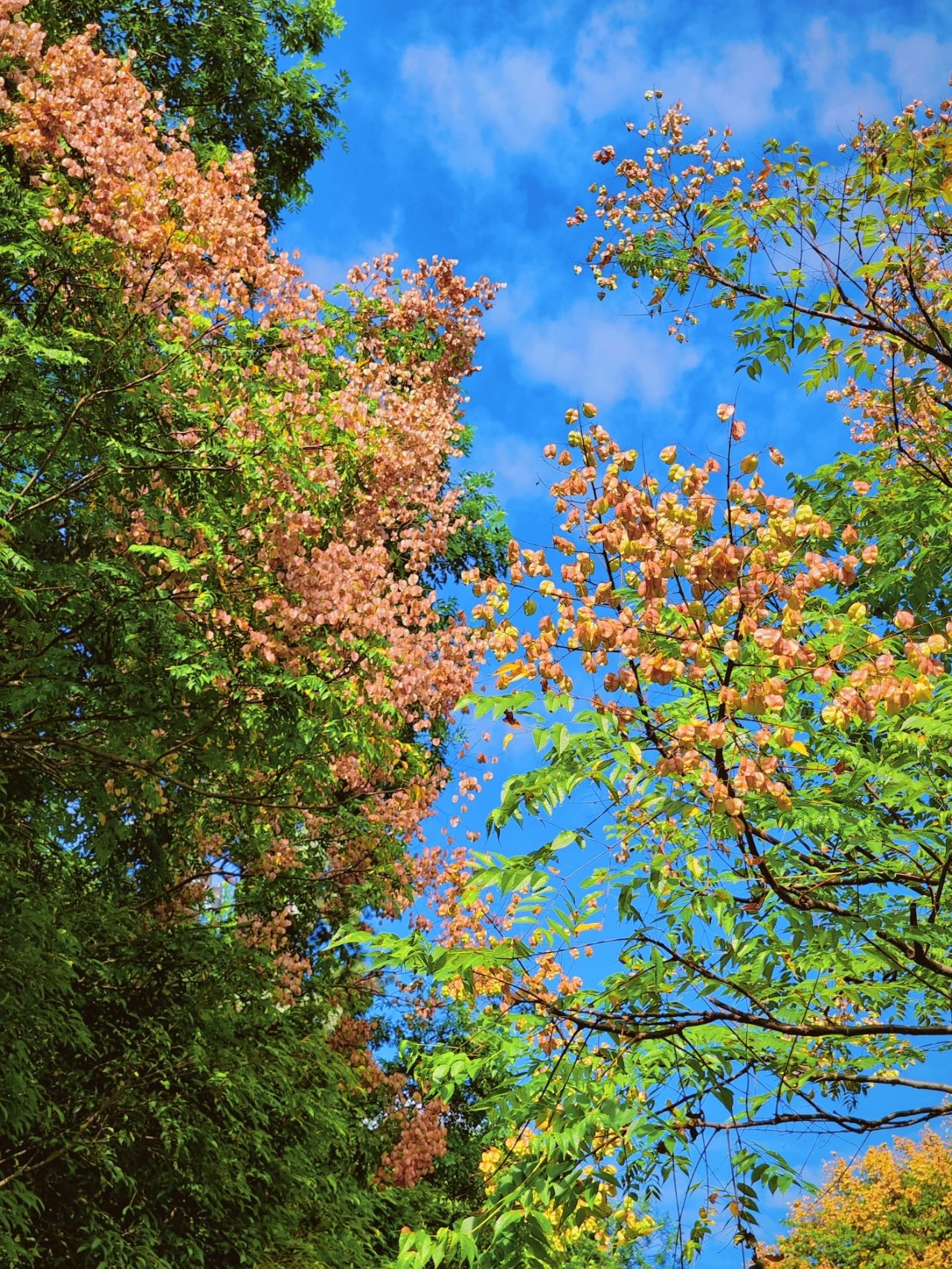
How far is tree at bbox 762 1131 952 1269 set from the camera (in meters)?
21.1

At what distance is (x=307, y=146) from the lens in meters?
16.7

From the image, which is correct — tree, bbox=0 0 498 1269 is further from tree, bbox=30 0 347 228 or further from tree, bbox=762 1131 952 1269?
→ tree, bbox=762 1131 952 1269

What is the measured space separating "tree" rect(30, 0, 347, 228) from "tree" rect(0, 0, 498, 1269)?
17.9ft

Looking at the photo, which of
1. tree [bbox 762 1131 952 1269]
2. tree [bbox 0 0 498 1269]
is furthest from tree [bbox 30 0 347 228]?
tree [bbox 762 1131 952 1269]

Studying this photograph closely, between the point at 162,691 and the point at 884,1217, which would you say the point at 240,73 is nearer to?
the point at 162,691

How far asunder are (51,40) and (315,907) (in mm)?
10444

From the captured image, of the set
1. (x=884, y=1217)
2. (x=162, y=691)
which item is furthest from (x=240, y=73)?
(x=884, y=1217)

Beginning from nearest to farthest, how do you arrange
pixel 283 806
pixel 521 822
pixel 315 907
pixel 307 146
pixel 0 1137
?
1. pixel 521 822
2. pixel 283 806
3. pixel 0 1137
4. pixel 315 907
5. pixel 307 146

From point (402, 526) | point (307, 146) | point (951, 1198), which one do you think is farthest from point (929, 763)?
point (951, 1198)

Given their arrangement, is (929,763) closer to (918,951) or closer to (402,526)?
(918,951)

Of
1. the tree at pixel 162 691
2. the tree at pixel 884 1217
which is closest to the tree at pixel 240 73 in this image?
the tree at pixel 162 691

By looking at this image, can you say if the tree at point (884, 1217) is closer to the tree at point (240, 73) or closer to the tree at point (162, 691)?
the tree at point (162, 691)

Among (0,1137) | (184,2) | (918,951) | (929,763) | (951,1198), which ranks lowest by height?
(0,1137)

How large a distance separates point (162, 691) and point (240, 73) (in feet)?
37.3
